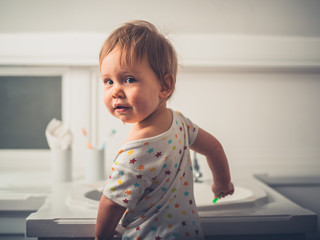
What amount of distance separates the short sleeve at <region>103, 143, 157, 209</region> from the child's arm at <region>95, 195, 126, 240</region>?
0.02 metres

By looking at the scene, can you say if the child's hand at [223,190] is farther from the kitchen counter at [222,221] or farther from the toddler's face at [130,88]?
the toddler's face at [130,88]

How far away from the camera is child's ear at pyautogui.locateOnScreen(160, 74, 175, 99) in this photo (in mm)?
676

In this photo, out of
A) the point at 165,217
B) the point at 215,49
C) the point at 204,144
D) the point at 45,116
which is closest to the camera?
the point at 165,217

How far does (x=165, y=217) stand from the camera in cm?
67

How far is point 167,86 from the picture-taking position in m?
0.69

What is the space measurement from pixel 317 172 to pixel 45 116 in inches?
50.5

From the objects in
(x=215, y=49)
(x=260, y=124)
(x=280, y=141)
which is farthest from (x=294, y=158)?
(x=215, y=49)

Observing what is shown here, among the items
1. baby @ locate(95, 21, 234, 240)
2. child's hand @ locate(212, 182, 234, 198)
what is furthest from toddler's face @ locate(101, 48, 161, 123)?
child's hand @ locate(212, 182, 234, 198)

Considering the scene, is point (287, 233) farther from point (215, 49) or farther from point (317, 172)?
point (215, 49)

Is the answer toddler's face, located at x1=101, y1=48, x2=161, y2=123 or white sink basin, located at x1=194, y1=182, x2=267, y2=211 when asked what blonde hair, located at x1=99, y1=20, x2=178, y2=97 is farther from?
white sink basin, located at x1=194, y1=182, x2=267, y2=211

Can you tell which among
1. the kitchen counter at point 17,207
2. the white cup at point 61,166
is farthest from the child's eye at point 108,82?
the white cup at point 61,166

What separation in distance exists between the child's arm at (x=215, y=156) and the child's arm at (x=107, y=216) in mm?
263

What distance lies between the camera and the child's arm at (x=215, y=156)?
0.78m

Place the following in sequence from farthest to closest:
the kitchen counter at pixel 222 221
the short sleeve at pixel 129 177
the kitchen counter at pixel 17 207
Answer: the kitchen counter at pixel 17 207 → the kitchen counter at pixel 222 221 → the short sleeve at pixel 129 177
